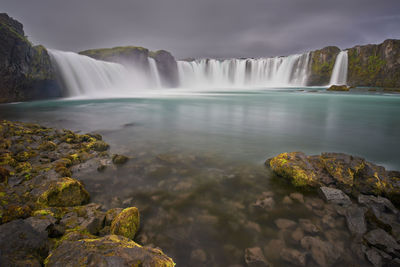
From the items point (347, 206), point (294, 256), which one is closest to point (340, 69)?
point (347, 206)

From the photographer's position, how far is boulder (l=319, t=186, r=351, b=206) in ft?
12.7

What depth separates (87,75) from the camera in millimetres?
29109

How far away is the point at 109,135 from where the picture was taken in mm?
9141

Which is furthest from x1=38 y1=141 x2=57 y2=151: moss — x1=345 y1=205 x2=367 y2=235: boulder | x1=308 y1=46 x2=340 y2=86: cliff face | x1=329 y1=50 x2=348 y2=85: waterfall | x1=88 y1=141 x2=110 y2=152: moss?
x1=329 y1=50 x2=348 y2=85: waterfall

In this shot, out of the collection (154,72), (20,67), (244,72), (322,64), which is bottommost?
(20,67)

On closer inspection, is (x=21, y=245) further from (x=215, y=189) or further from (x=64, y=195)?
(x=215, y=189)

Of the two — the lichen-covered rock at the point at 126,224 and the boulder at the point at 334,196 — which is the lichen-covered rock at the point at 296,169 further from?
the lichen-covered rock at the point at 126,224

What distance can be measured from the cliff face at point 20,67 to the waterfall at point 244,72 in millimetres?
45720

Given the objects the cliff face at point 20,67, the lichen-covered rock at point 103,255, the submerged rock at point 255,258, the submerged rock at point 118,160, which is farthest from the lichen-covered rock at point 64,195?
the cliff face at point 20,67

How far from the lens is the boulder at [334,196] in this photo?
388 centimetres

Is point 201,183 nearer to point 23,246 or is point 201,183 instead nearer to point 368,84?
point 23,246

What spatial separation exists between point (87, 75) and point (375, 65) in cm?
6398

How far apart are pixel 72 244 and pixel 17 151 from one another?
560cm

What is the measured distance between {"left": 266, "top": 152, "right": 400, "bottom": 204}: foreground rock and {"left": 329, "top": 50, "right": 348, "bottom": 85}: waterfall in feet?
205
